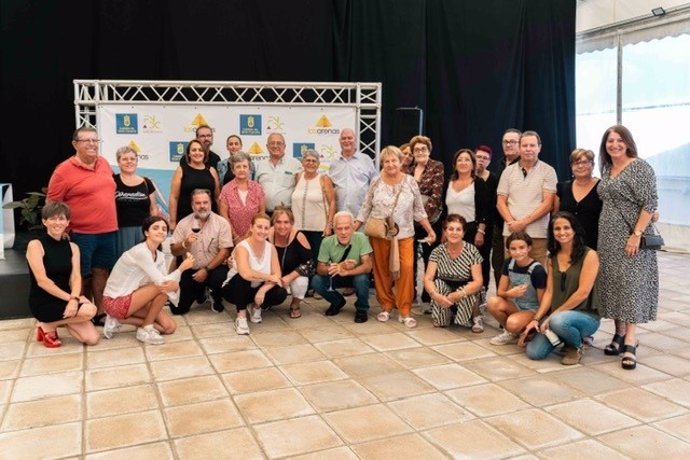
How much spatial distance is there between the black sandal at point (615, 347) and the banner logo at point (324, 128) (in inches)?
127

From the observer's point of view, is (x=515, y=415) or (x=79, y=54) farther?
(x=79, y=54)

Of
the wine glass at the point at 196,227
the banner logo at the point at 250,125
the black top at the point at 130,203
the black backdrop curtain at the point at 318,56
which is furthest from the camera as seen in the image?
the black backdrop curtain at the point at 318,56

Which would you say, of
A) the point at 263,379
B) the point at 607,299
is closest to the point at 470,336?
the point at 607,299

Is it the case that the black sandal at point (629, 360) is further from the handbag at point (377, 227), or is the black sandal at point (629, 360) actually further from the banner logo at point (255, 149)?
the banner logo at point (255, 149)

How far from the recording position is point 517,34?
25.6 ft

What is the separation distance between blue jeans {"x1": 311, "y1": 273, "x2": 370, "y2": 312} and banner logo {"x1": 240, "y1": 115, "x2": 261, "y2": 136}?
2028 millimetres

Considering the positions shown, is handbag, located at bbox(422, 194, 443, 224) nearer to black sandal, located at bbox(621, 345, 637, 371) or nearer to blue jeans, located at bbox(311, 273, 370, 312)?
blue jeans, located at bbox(311, 273, 370, 312)

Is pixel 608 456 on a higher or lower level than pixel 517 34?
lower

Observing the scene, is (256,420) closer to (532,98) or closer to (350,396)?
(350,396)

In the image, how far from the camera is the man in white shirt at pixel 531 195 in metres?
3.83

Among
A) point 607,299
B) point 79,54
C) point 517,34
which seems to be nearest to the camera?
point 607,299

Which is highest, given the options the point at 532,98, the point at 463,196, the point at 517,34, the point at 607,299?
the point at 517,34

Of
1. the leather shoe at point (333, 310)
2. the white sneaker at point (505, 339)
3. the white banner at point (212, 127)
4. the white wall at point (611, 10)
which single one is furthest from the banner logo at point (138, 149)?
the white wall at point (611, 10)

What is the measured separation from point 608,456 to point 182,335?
8.48ft
